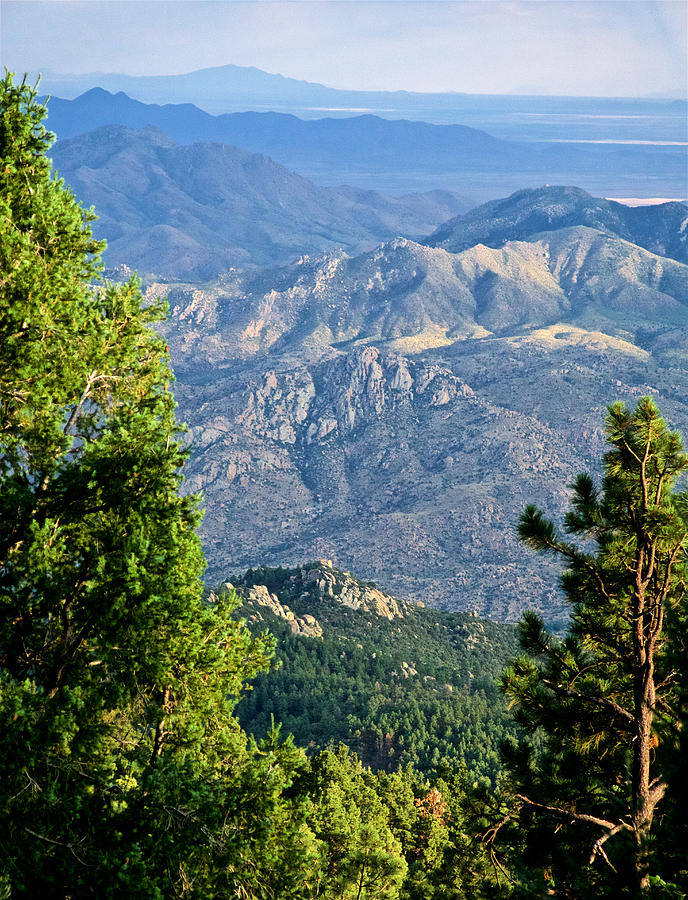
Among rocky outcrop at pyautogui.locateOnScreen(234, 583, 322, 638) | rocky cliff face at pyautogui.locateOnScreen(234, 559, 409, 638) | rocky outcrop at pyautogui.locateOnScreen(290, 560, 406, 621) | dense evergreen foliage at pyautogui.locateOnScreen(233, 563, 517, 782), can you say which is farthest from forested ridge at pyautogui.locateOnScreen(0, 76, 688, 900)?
rocky outcrop at pyautogui.locateOnScreen(290, 560, 406, 621)

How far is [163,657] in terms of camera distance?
523 inches

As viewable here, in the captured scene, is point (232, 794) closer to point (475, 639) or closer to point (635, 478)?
point (635, 478)

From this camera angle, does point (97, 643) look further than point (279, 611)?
No

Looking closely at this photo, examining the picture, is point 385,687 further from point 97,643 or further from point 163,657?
point 163,657

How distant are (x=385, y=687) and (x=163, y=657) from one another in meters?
116

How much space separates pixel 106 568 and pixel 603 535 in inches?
391

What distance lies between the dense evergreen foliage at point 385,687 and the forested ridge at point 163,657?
69.0 meters

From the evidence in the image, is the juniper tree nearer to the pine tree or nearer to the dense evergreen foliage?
the pine tree

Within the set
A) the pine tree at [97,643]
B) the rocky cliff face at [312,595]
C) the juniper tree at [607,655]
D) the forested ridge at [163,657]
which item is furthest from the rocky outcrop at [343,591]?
the pine tree at [97,643]

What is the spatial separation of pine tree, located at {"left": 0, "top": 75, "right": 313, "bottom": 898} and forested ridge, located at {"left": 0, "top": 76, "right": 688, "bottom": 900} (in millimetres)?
43

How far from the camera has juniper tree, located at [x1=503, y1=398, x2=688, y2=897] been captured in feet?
49.3

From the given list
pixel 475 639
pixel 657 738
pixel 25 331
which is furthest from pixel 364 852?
pixel 475 639

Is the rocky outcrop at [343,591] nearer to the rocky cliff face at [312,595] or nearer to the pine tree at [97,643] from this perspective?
the rocky cliff face at [312,595]

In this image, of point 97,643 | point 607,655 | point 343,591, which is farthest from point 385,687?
point 97,643
